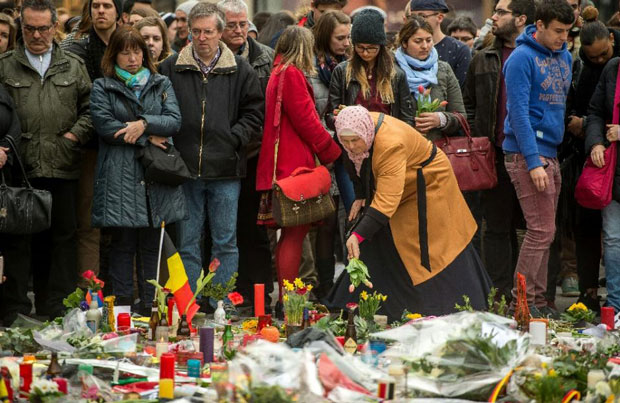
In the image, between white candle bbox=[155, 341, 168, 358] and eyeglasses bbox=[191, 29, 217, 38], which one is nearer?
white candle bbox=[155, 341, 168, 358]

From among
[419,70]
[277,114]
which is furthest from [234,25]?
[419,70]

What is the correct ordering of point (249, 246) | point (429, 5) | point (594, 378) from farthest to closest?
point (429, 5) < point (249, 246) < point (594, 378)

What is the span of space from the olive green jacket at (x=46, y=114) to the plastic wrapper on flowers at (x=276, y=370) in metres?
Answer: 3.37

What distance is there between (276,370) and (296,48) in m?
3.82

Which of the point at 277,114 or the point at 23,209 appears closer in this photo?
the point at 23,209

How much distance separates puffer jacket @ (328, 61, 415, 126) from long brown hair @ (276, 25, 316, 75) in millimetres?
268

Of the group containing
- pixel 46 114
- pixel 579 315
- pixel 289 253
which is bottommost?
pixel 579 315

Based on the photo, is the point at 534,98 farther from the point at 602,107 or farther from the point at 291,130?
the point at 291,130

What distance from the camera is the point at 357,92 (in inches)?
370

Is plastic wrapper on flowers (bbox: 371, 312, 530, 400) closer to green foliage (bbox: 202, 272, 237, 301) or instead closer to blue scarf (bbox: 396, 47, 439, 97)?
green foliage (bbox: 202, 272, 237, 301)

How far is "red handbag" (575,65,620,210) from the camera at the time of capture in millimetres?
9141

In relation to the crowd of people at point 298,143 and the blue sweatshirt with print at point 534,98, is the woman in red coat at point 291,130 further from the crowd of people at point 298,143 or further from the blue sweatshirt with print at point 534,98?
the blue sweatshirt with print at point 534,98

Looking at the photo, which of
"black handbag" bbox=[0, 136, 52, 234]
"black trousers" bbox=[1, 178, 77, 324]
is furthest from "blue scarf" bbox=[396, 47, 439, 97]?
"black handbag" bbox=[0, 136, 52, 234]

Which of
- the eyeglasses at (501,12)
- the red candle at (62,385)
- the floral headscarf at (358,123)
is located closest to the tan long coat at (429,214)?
the floral headscarf at (358,123)
